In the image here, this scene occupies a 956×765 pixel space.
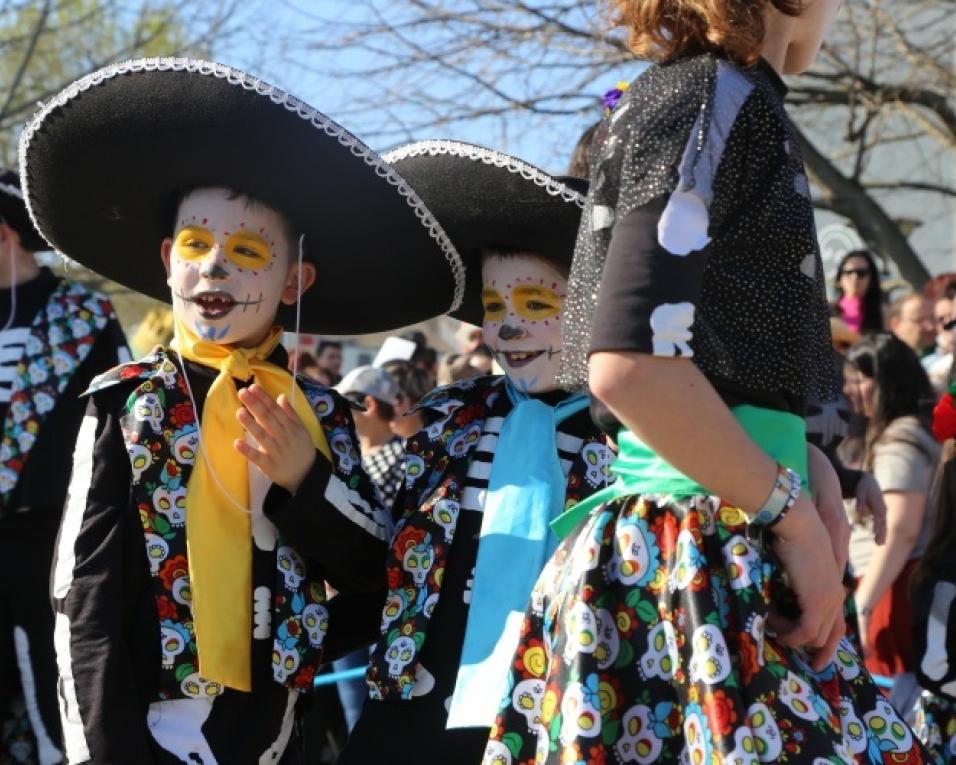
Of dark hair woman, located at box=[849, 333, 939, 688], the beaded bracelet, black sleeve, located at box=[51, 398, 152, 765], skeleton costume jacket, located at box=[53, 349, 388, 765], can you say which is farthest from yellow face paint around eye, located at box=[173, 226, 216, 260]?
dark hair woman, located at box=[849, 333, 939, 688]

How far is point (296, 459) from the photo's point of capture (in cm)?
322

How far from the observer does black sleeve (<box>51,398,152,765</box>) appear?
297 cm

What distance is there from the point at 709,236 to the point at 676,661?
57cm

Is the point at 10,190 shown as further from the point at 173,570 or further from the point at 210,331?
the point at 173,570

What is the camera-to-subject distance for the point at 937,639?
3.72m

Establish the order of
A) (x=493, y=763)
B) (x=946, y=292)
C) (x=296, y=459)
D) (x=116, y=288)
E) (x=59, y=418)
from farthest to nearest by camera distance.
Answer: (x=116, y=288), (x=946, y=292), (x=59, y=418), (x=296, y=459), (x=493, y=763)

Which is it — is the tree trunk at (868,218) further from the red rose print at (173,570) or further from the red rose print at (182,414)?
the red rose print at (173,570)

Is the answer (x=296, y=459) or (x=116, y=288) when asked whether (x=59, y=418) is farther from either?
(x=116, y=288)

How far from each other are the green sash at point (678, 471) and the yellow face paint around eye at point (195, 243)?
4.78 ft

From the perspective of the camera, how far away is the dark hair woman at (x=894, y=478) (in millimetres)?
5359

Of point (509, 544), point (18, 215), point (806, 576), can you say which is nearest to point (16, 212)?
point (18, 215)

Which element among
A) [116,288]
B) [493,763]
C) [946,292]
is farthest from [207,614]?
[116,288]

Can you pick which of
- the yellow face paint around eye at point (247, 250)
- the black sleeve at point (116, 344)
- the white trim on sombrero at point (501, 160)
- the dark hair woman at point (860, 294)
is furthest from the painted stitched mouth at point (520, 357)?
the dark hair woman at point (860, 294)

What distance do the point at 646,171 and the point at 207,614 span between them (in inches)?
63.9
